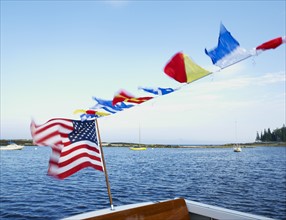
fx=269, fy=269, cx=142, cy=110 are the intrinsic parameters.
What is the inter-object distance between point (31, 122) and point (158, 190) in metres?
18.0

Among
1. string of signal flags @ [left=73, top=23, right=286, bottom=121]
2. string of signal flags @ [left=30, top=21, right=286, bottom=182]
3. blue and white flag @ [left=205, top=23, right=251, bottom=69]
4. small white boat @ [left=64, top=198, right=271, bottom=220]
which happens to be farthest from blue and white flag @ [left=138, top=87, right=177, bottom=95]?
small white boat @ [left=64, top=198, right=271, bottom=220]

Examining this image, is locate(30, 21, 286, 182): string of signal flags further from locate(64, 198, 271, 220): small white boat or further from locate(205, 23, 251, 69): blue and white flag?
locate(64, 198, 271, 220): small white boat

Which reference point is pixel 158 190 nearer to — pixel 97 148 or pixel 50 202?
pixel 50 202

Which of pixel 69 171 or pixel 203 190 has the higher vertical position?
pixel 69 171

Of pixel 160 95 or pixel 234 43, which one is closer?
pixel 234 43

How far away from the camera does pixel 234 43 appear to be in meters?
3.03

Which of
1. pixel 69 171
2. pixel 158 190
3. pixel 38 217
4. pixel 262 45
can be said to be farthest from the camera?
pixel 158 190

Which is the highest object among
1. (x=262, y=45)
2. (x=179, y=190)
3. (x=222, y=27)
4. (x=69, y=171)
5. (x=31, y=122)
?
(x=222, y=27)

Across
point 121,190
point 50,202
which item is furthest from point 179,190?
point 50,202

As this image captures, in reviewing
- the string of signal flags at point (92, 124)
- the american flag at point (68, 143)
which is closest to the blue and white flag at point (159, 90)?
the string of signal flags at point (92, 124)

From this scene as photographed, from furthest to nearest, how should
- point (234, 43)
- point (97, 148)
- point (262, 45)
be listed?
point (97, 148) → point (234, 43) → point (262, 45)

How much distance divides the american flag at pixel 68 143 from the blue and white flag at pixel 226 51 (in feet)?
8.27

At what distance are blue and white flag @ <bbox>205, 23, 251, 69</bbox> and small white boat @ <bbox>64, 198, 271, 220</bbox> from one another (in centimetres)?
216

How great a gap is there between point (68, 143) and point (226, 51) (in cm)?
283
